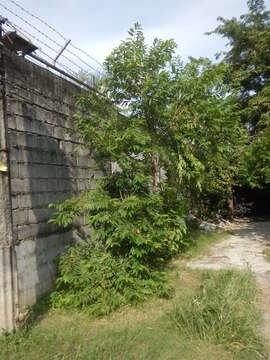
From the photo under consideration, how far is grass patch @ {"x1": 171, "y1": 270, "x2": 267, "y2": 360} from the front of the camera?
2.67 m

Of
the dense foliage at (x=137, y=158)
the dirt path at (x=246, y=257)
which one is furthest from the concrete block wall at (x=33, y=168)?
the dirt path at (x=246, y=257)

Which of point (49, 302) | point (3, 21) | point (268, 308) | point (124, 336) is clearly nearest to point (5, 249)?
point (49, 302)

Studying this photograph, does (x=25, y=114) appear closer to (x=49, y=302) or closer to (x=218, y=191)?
(x=49, y=302)

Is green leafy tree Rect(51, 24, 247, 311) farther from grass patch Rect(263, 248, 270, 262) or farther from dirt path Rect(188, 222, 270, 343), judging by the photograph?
grass patch Rect(263, 248, 270, 262)

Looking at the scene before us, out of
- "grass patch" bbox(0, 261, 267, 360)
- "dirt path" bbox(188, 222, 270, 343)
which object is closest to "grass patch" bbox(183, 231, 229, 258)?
"dirt path" bbox(188, 222, 270, 343)

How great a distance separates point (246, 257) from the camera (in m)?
5.92

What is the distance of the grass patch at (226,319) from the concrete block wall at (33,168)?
189cm

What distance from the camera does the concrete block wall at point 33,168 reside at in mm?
3441

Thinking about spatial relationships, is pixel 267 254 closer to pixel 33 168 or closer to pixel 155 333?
pixel 155 333

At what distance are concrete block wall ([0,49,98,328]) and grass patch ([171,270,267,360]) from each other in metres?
1.89

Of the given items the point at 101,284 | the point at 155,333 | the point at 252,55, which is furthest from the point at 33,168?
the point at 252,55

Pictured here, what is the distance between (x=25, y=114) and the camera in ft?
12.5

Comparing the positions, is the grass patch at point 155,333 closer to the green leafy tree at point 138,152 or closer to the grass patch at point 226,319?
the grass patch at point 226,319

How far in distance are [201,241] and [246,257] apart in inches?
61.6
